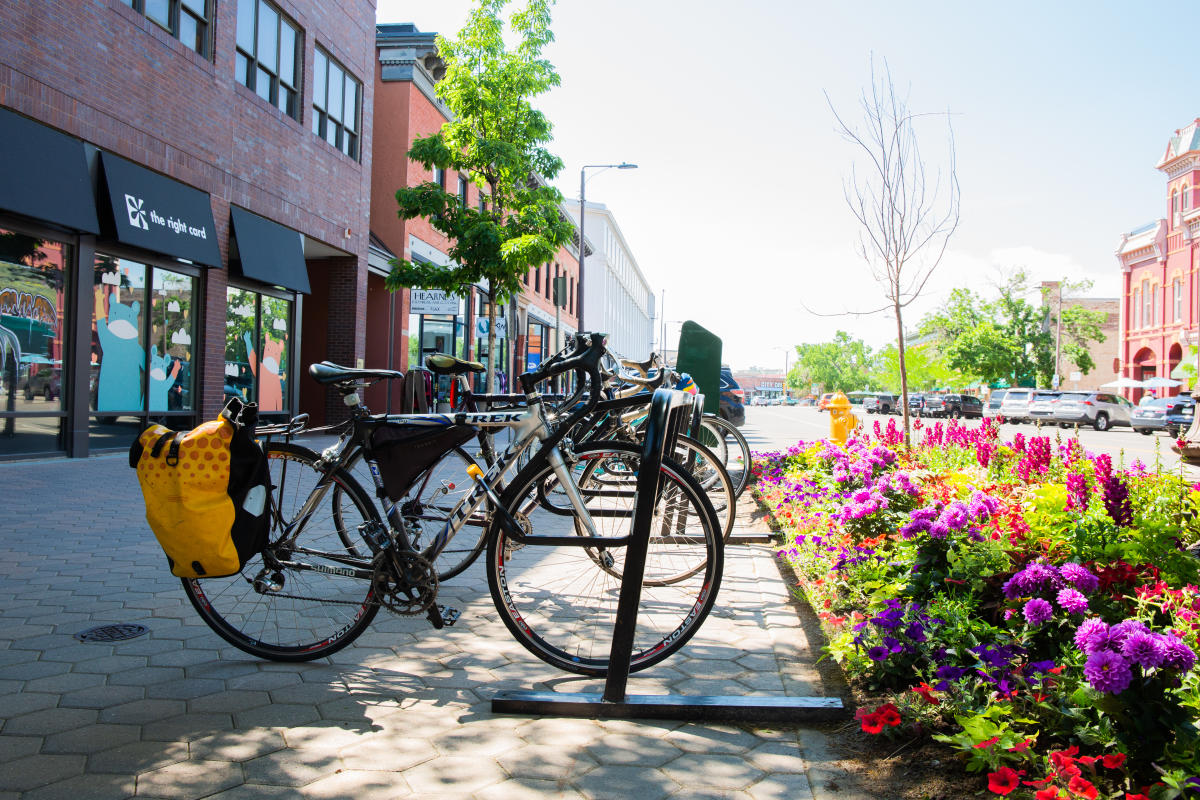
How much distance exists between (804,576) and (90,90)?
11.0 metres

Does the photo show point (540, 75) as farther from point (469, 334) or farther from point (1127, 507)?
point (1127, 507)

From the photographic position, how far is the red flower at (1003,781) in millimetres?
2221

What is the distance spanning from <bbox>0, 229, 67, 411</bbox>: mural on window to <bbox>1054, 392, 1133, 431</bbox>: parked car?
35884 mm

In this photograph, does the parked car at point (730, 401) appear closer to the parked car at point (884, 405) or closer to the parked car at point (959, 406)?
the parked car at point (959, 406)

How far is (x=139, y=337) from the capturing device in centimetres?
1294

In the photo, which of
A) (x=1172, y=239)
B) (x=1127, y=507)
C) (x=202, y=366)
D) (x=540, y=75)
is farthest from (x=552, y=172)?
(x=1172, y=239)

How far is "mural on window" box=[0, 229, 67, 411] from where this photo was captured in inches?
412

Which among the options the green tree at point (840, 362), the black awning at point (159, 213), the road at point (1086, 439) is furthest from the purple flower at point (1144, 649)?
the green tree at point (840, 362)

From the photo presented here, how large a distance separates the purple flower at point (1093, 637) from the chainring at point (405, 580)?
232 cm

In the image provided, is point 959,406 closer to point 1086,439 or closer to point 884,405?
point 884,405

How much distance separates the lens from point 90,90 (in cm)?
1117

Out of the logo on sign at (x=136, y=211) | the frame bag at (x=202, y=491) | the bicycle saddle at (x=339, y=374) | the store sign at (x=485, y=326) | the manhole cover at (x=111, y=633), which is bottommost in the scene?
the manhole cover at (x=111, y=633)

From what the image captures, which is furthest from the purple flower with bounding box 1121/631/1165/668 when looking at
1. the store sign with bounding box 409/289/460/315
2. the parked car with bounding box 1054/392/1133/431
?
the parked car with bounding box 1054/392/1133/431

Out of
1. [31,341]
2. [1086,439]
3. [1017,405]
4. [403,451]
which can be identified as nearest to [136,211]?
[31,341]
